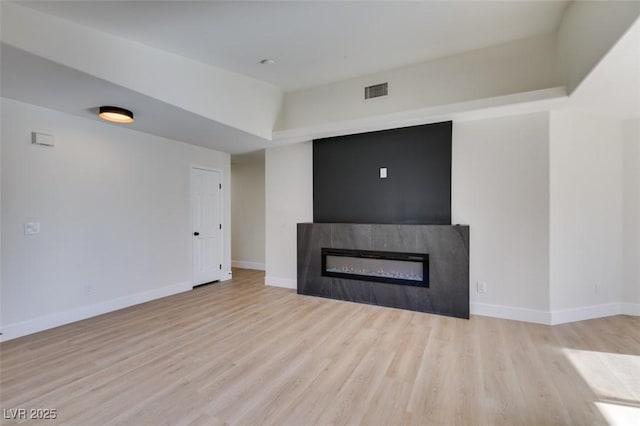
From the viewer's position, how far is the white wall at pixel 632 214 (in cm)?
369

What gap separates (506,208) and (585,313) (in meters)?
1.66

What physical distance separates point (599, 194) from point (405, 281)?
2750mm

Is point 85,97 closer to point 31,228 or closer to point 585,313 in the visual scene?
point 31,228

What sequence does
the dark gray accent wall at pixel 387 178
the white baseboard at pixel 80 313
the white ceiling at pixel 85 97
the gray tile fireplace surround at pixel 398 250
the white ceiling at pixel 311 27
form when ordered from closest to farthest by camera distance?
the white ceiling at pixel 85 97, the white ceiling at pixel 311 27, the white baseboard at pixel 80 313, the gray tile fireplace surround at pixel 398 250, the dark gray accent wall at pixel 387 178

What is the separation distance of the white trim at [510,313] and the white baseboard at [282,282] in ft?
9.27

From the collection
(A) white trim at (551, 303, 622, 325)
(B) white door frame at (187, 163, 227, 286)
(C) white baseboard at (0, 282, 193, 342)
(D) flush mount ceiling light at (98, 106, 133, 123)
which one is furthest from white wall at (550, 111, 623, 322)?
(C) white baseboard at (0, 282, 193, 342)

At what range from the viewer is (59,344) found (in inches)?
114

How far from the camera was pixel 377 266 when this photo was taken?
425 cm

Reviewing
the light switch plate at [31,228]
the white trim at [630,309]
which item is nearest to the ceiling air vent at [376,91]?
the white trim at [630,309]

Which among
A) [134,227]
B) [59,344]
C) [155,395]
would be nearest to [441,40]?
[155,395]

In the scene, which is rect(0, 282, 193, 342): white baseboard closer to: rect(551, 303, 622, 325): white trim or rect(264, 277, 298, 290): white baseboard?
rect(264, 277, 298, 290): white baseboard

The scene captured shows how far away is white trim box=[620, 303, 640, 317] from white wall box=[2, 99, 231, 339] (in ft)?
21.3

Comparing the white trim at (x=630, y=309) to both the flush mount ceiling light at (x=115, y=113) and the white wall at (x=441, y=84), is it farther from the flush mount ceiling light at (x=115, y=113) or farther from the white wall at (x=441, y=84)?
the flush mount ceiling light at (x=115, y=113)

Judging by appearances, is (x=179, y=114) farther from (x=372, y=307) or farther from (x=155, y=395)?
(x=372, y=307)
